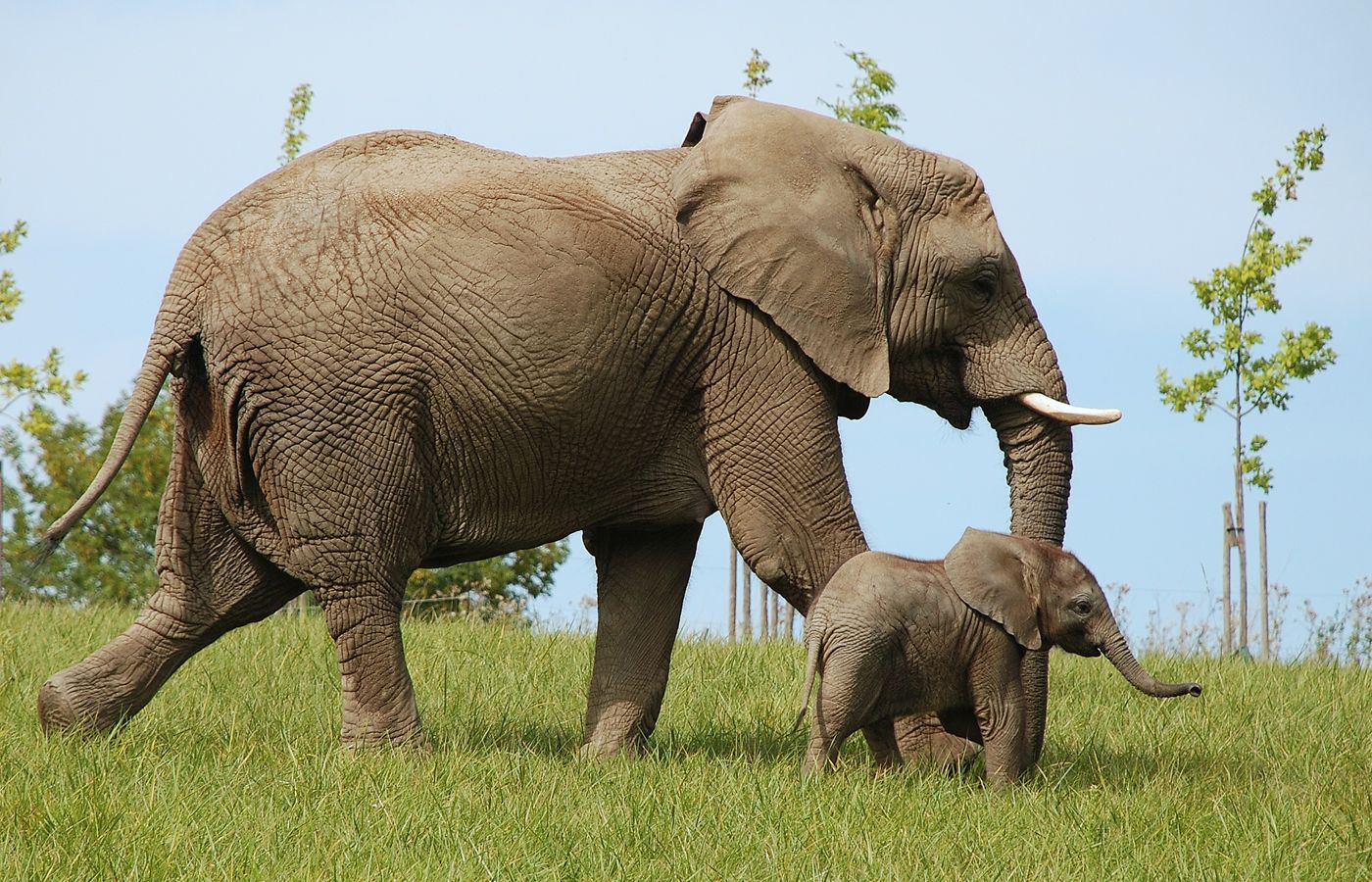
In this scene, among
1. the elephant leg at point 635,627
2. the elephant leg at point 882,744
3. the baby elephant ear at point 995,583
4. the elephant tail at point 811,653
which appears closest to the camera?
the elephant tail at point 811,653

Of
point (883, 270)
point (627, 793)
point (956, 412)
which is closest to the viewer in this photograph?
point (627, 793)

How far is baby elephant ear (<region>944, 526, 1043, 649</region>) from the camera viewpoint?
648 centimetres

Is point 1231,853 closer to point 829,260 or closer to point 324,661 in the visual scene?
point 829,260

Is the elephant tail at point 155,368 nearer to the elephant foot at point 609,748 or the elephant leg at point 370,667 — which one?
the elephant leg at point 370,667

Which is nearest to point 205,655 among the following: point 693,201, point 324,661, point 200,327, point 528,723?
point 324,661

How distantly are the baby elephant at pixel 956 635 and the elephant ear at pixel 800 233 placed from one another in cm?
80

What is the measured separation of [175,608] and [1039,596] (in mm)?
3689

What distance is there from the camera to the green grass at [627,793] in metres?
5.16

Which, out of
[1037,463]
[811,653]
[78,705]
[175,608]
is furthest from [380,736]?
[1037,463]

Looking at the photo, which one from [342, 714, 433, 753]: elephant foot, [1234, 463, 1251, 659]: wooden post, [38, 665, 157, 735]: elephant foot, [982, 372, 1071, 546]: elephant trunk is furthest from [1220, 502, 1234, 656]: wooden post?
[38, 665, 157, 735]: elephant foot

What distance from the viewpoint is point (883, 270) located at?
688 cm

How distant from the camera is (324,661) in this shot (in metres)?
9.08

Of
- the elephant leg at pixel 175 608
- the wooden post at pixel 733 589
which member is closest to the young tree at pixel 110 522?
the wooden post at pixel 733 589

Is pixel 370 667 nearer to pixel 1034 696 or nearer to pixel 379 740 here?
pixel 379 740
